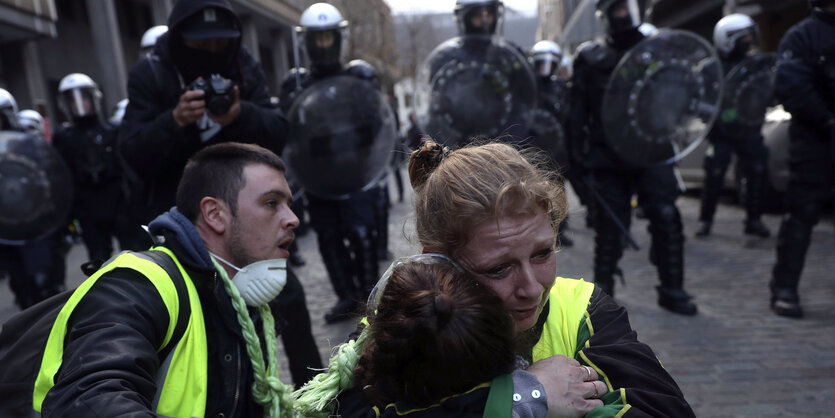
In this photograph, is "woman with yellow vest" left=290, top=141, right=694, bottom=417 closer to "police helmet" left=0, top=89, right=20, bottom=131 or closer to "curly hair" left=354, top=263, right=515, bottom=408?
"curly hair" left=354, top=263, right=515, bottom=408

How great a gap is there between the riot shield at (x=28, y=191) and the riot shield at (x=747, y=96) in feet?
20.2

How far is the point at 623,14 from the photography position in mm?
4523

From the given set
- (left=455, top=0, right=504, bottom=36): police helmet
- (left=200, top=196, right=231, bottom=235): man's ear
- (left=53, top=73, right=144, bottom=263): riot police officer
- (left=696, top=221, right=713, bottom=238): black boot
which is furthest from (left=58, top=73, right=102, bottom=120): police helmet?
(left=696, top=221, right=713, bottom=238): black boot

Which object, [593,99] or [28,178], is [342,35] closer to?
[593,99]

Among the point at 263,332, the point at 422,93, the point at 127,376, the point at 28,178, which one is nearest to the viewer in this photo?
the point at 127,376

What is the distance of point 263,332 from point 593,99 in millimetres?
3367

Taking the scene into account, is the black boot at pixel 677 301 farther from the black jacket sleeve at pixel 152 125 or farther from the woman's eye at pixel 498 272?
the woman's eye at pixel 498 272

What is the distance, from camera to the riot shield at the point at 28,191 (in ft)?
15.1

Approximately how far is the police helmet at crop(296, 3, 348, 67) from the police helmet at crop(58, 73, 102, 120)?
7.84ft

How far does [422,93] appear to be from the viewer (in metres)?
4.94

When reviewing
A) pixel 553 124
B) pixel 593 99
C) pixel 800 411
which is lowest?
pixel 800 411

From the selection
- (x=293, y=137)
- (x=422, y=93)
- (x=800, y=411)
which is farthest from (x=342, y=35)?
(x=800, y=411)

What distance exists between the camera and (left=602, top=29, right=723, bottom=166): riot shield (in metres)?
4.53

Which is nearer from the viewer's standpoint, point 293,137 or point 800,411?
point 800,411
